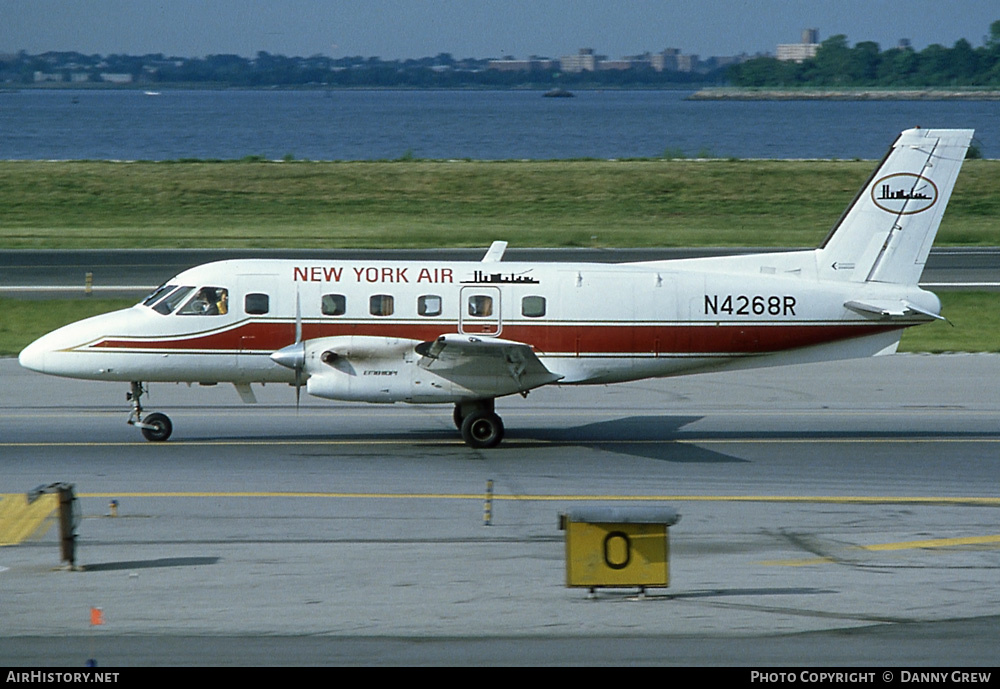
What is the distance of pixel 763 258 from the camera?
19047mm

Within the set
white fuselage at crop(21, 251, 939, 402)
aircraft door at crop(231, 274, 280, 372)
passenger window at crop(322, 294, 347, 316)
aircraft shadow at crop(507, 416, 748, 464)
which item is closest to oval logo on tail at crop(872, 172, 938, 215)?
white fuselage at crop(21, 251, 939, 402)

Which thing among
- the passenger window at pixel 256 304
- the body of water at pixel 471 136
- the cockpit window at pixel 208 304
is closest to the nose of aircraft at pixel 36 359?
the cockpit window at pixel 208 304

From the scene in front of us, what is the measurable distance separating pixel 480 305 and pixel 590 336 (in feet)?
5.82

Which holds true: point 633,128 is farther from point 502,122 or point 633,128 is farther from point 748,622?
point 748,622

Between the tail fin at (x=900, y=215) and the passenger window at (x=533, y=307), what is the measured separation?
14.9ft

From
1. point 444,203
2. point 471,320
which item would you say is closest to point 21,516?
point 471,320

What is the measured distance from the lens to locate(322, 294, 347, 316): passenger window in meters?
18.1

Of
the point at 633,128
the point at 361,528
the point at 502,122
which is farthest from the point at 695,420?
the point at 502,122

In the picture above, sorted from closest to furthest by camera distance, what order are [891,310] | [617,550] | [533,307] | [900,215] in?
[617,550]
[533,307]
[891,310]
[900,215]

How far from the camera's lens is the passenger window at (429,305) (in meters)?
18.2

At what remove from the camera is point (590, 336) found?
60.2ft

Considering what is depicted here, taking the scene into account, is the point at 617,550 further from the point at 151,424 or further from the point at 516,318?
the point at 151,424

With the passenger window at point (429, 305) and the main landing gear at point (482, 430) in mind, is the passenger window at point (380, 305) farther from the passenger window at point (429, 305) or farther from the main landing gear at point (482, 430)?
the main landing gear at point (482, 430)

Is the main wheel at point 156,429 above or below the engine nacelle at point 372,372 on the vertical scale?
below
